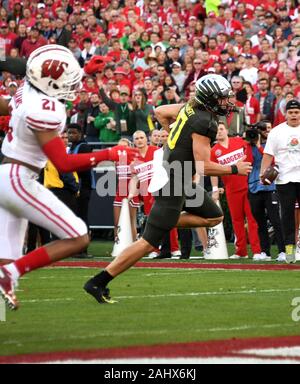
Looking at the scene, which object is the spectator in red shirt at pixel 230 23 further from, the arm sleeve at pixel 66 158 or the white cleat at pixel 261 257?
the arm sleeve at pixel 66 158

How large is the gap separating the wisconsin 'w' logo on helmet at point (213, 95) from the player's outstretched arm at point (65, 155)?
240cm

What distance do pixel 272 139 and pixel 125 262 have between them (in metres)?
4.74

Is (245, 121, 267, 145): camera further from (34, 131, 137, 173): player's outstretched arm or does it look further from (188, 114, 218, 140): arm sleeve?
(34, 131, 137, 173): player's outstretched arm

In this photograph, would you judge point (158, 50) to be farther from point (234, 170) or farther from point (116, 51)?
point (234, 170)

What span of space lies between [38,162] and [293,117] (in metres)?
6.09

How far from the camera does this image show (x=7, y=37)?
891 inches

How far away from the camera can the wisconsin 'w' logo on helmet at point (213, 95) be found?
9148 millimetres

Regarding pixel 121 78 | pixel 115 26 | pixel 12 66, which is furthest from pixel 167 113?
pixel 115 26

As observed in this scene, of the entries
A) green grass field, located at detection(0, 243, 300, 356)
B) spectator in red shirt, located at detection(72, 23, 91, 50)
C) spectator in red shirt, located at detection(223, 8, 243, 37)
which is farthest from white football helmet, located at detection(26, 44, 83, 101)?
spectator in red shirt, located at detection(72, 23, 91, 50)

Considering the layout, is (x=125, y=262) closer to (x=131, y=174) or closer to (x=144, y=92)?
(x=131, y=174)

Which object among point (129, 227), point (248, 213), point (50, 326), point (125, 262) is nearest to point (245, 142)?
point (248, 213)

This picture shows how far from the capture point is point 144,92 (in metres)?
17.3
